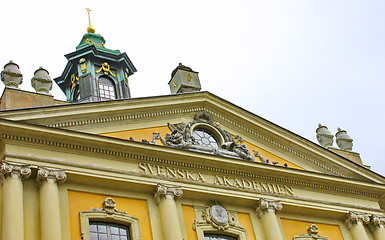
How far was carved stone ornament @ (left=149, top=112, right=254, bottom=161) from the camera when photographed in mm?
22969

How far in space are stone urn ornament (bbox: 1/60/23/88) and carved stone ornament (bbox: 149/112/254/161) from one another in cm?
468

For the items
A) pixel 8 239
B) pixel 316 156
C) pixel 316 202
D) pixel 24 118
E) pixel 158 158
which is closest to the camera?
pixel 8 239

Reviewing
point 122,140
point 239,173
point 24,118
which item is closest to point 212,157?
point 239,173

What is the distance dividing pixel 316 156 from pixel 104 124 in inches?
334

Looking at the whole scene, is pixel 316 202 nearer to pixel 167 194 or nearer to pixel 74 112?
pixel 167 194

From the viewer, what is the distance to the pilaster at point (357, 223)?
24156 mm

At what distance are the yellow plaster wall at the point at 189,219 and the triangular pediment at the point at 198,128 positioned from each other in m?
1.90

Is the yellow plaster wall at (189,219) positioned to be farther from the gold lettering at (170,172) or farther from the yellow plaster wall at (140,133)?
the yellow plaster wall at (140,133)

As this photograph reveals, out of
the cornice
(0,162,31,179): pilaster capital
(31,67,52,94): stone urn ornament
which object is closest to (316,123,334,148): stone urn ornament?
the cornice

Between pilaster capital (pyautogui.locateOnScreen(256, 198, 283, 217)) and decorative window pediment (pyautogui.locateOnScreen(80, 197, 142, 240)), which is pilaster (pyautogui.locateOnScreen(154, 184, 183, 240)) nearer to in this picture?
decorative window pediment (pyautogui.locateOnScreen(80, 197, 142, 240))

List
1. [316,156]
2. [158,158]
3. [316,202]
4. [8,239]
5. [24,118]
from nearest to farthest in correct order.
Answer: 1. [8,239]
2. [24,118]
3. [158,158]
4. [316,202]
5. [316,156]

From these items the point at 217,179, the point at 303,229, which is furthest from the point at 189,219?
the point at 303,229

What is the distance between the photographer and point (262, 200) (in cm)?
2298

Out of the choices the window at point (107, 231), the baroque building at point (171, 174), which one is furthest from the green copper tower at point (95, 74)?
the window at point (107, 231)
